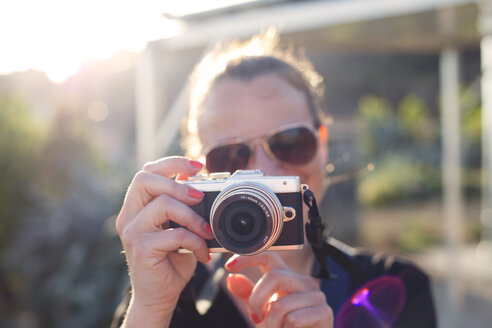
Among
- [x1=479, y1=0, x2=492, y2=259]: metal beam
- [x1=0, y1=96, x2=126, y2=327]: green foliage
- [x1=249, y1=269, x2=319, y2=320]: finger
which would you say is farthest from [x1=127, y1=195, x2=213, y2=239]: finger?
[x1=479, y1=0, x2=492, y2=259]: metal beam

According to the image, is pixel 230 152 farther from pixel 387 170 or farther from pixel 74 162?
pixel 387 170

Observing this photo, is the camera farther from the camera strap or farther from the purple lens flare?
the purple lens flare

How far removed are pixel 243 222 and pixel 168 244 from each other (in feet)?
0.77

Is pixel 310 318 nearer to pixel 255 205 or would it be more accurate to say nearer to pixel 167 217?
pixel 255 205

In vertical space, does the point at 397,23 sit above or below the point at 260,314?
above

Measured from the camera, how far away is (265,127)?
1464 millimetres

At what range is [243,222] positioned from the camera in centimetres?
112

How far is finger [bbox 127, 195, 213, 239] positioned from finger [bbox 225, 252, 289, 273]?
0.34ft

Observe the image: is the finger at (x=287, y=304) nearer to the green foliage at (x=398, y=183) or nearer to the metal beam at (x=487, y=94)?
the metal beam at (x=487, y=94)

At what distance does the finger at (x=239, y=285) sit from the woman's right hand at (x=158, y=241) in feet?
0.37

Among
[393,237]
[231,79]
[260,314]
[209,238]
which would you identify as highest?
[231,79]

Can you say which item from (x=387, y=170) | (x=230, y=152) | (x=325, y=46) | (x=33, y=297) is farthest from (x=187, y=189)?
(x=387, y=170)

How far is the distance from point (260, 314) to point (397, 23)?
3.32m

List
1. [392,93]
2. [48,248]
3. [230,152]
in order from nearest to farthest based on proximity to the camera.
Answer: [230,152] < [48,248] < [392,93]
